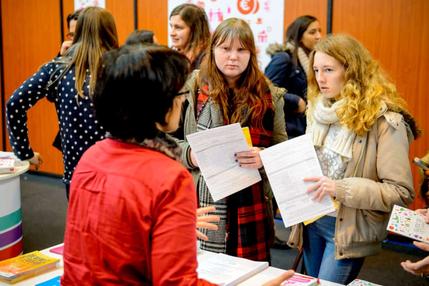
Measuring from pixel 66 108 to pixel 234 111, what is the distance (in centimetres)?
94

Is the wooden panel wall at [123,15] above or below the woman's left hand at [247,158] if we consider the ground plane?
above

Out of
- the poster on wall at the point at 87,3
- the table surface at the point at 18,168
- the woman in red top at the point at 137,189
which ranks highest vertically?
the poster on wall at the point at 87,3

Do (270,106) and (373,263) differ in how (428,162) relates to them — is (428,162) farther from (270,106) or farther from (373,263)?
(373,263)

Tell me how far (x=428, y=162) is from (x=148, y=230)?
1.41 m

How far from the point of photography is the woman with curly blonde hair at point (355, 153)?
1843 millimetres

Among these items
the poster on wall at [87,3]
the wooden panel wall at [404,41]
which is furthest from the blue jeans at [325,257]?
the poster on wall at [87,3]

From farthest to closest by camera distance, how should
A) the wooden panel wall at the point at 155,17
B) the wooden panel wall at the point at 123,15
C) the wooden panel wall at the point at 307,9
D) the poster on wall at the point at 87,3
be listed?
1. the poster on wall at the point at 87,3
2. the wooden panel wall at the point at 123,15
3. the wooden panel wall at the point at 155,17
4. the wooden panel wall at the point at 307,9

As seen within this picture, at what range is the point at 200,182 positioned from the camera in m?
2.17

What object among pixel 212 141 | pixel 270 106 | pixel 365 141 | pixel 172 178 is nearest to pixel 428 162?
pixel 365 141

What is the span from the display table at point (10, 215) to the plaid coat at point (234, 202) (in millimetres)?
1275

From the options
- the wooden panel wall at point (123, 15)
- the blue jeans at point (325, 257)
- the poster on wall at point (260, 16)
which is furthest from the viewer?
A: the wooden panel wall at point (123, 15)

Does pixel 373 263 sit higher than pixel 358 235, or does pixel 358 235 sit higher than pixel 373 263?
pixel 358 235

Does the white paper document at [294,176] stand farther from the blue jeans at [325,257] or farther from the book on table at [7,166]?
the book on table at [7,166]

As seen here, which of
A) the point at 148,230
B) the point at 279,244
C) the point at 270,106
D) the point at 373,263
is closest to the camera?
the point at 148,230
